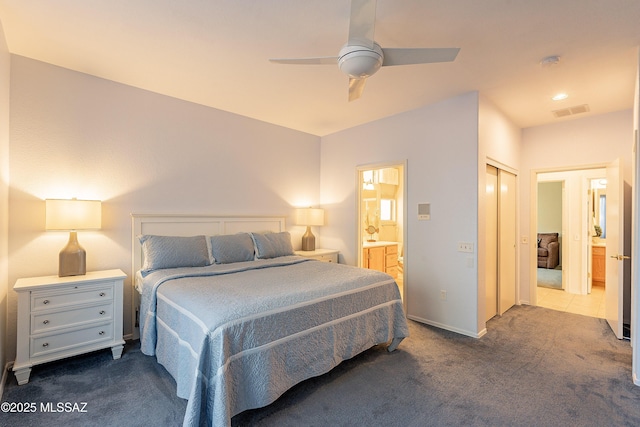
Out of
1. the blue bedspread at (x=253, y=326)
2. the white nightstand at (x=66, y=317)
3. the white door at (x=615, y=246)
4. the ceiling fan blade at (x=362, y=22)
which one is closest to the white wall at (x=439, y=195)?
the blue bedspread at (x=253, y=326)

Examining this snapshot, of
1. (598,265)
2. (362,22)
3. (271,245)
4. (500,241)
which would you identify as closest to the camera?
(362,22)

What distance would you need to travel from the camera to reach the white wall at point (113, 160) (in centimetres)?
268

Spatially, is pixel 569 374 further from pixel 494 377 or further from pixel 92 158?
pixel 92 158

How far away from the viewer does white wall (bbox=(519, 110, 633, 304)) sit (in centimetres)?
366

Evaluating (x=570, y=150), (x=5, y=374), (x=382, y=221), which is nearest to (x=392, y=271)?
(x=382, y=221)

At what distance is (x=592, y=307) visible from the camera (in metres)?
4.35

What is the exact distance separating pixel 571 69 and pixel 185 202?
166 inches

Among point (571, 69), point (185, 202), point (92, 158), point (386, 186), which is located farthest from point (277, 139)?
point (571, 69)

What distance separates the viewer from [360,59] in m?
1.77

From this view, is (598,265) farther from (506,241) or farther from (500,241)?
(500,241)

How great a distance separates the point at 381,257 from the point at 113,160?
13.7 feet

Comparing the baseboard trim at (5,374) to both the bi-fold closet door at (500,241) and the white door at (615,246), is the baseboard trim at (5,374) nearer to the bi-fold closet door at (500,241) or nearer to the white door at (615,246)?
the bi-fold closet door at (500,241)

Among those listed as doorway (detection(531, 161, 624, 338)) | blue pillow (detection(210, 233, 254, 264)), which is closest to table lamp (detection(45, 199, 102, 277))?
blue pillow (detection(210, 233, 254, 264))

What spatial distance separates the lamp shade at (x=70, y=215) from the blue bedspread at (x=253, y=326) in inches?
29.0
